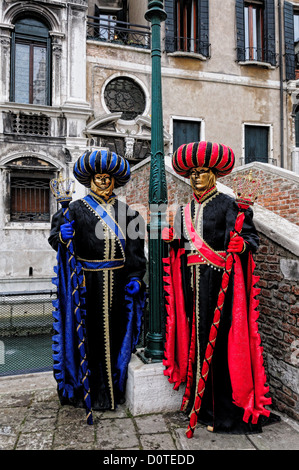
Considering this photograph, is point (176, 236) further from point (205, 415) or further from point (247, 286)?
point (205, 415)

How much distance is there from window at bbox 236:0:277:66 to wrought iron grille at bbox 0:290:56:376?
34.2 ft

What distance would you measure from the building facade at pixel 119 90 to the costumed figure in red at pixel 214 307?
738 cm

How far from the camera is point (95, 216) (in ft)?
10.1

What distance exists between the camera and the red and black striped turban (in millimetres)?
2783

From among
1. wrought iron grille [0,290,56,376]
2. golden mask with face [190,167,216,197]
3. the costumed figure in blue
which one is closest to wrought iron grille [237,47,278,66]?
wrought iron grille [0,290,56,376]

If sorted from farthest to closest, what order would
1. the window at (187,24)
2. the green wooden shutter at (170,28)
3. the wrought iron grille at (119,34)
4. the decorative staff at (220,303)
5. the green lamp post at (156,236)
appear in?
the window at (187,24), the green wooden shutter at (170,28), the wrought iron grille at (119,34), the green lamp post at (156,236), the decorative staff at (220,303)

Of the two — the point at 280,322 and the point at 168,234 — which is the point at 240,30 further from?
the point at 280,322

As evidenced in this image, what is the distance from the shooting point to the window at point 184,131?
11.7m

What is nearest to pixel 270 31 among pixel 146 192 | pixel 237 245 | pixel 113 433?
pixel 146 192

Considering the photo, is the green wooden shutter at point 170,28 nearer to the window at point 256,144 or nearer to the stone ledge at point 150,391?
the window at point 256,144

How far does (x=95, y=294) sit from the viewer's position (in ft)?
9.89

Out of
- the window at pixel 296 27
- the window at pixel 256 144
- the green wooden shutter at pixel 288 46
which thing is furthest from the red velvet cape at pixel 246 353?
the window at pixel 296 27

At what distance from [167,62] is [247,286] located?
10.6m

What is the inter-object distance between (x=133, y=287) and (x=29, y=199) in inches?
298
